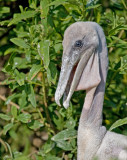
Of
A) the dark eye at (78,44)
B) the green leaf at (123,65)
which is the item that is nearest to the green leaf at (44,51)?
the dark eye at (78,44)

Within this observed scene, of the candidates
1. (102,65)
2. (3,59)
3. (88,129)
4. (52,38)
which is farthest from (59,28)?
(3,59)

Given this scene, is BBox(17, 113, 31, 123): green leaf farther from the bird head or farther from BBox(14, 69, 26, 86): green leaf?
the bird head

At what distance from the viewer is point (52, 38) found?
3.32m

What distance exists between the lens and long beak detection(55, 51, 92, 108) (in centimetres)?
267

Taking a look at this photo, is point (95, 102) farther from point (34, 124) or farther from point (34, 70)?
point (34, 124)

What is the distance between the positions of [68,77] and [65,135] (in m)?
0.73

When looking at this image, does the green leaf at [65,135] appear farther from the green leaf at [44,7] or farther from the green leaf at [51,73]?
the green leaf at [44,7]

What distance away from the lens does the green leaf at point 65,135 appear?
3242 mm

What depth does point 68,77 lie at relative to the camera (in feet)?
8.79

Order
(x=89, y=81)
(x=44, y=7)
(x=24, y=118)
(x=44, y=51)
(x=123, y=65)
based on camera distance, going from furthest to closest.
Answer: (x=24, y=118) → (x=123, y=65) → (x=44, y=7) → (x=44, y=51) → (x=89, y=81)

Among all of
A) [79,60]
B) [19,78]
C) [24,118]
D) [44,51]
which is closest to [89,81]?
[79,60]

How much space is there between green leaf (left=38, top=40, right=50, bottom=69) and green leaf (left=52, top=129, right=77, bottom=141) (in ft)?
2.01

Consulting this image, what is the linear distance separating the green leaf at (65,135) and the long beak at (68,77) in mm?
559

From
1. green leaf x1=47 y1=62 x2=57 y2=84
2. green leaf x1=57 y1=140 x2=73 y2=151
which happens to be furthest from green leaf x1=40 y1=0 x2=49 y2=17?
green leaf x1=57 y1=140 x2=73 y2=151
